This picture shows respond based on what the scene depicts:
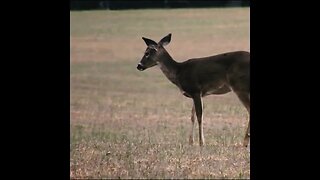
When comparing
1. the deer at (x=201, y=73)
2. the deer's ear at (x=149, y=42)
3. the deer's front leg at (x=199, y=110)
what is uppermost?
the deer's ear at (x=149, y=42)

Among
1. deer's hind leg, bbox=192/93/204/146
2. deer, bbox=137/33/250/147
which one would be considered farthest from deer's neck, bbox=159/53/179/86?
deer's hind leg, bbox=192/93/204/146

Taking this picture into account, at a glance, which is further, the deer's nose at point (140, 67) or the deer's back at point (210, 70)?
the deer's nose at point (140, 67)

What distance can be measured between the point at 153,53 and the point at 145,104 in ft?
1.02

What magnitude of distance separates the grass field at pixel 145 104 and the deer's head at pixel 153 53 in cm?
3

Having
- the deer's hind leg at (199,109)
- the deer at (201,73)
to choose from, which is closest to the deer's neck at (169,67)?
the deer at (201,73)

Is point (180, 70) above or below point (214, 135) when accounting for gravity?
above

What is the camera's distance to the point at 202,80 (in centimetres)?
315

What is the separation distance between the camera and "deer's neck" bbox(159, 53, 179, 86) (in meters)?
3.20

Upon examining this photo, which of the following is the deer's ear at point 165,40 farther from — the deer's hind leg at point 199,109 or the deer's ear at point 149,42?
the deer's hind leg at point 199,109

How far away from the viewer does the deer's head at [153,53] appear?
3.21 meters

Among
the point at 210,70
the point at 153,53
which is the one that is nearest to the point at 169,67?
the point at 153,53
